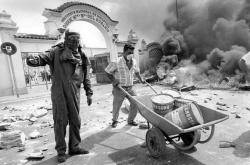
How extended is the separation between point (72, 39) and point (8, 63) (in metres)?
8.80

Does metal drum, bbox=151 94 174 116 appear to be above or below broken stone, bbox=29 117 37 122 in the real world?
above

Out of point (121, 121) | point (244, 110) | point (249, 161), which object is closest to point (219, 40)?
point (244, 110)

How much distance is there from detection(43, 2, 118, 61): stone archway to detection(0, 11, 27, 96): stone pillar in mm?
1998

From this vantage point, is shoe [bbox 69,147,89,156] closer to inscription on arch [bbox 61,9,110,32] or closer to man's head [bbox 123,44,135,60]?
man's head [bbox 123,44,135,60]

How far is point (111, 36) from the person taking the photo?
1445cm

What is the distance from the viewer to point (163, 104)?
3.22 m

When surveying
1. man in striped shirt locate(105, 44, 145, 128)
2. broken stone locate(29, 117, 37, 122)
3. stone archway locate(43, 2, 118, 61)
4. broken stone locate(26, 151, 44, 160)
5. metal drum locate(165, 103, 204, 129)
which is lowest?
broken stone locate(26, 151, 44, 160)

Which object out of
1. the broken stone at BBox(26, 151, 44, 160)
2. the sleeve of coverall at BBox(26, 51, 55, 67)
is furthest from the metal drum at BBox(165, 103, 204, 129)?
the broken stone at BBox(26, 151, 44, 160)

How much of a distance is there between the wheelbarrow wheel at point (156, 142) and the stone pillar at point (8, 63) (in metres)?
9.53

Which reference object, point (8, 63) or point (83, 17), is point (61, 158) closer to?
point (8, 63)

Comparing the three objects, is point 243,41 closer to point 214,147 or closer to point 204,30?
point 204,30

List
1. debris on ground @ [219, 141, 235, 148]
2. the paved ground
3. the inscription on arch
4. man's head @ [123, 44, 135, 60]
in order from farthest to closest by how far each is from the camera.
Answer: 1. the inscription on arch
2. man's head @ [123, 44, 135, 60]
3. debris on ground @ [219, 141, 235, 148]
4. the paved ground

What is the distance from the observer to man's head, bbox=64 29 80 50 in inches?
124

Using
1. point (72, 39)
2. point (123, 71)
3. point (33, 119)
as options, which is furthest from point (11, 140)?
point (123, 71)
